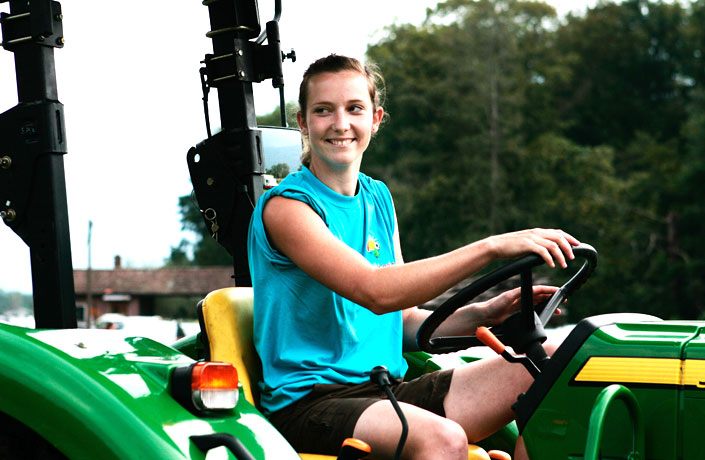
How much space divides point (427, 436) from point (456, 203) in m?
38.7

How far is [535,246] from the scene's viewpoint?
229 cm

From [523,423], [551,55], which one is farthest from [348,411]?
[551,55]

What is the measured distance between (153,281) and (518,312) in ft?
195

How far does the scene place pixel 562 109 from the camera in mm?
48469

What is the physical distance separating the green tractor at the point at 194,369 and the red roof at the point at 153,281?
54.9 metres

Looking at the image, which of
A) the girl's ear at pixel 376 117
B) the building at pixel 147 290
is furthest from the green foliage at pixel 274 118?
the building at pixel 147 290

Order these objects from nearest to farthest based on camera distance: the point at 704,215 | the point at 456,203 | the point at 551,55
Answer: the point at 704,215 → the point at 456,203 → the point at 551,55

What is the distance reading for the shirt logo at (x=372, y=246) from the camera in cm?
277

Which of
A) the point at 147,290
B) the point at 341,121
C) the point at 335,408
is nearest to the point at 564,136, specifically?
the point at 147,290

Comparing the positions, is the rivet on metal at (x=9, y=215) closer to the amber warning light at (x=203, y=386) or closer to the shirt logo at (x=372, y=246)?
the amber warning light at (x=203, y=386)

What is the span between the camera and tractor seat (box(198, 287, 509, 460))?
2.68 m

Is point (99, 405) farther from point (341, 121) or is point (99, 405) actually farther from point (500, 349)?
point (341, 121)

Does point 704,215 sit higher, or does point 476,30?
point 476,30

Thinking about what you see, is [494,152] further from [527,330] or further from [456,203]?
[527,330]
